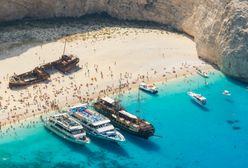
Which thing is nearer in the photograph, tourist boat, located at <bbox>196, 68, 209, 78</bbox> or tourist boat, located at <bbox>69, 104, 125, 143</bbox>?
tourist boat, located at <bbox>69, 104, 125, 143</bbox>

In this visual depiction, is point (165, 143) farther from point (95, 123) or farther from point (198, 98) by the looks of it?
point (198, 98)

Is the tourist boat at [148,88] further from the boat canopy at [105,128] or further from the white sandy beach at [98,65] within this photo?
the boat canopy at [105,128]

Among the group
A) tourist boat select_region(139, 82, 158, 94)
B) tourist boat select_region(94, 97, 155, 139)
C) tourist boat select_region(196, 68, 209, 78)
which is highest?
tourist boat select_region(196, 68, 209, 78)

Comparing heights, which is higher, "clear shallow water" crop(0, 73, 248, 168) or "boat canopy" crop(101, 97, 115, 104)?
"boat canopy" crop(101, 97, 115, 104)

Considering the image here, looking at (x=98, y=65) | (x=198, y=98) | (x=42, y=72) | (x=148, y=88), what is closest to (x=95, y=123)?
(x=148, y=88)

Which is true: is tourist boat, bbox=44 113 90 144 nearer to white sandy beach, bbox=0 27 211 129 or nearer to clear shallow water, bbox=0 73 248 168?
clear shallow water, bbox=0 73 248 168

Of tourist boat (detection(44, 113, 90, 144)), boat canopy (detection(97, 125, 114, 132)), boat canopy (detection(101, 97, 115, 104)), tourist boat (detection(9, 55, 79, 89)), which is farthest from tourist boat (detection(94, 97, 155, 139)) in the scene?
tourist boat (detection(9, 55, 79, 89))
